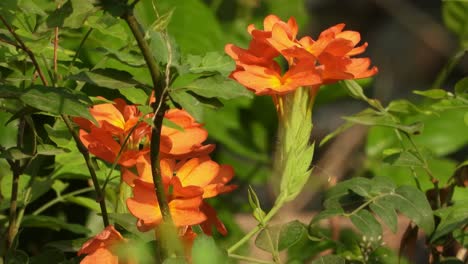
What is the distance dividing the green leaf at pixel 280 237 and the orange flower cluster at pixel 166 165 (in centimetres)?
4

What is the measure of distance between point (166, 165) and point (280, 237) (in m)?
0.12

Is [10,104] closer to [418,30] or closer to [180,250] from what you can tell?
[180,250]

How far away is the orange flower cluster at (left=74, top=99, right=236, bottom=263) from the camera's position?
0.87 metres

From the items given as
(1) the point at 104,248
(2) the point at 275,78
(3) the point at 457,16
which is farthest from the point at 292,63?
(3) the point at 457,16

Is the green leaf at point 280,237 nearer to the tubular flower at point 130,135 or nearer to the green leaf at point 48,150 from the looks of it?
the tubular flower at point 130,135

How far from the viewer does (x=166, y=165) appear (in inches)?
36.4

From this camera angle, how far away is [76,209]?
1589mm

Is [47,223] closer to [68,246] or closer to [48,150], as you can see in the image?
[68,246]

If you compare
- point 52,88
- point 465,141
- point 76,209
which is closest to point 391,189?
point 52,88

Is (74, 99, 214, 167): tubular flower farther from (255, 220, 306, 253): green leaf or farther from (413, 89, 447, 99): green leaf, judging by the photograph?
(413, 89, 447, 99): green leaf

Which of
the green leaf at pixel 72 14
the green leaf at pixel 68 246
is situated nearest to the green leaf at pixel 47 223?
the green leaf at pixel 68 246

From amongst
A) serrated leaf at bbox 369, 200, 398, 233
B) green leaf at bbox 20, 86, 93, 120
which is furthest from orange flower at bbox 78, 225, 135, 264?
serrated leaf at bbox 369, 200, 398, 233

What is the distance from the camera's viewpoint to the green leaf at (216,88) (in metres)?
0.82

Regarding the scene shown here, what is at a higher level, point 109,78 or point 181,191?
point 109,78
